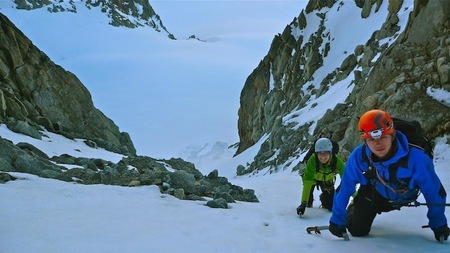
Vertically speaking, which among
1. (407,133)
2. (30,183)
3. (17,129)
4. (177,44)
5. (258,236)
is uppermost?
(177,44)

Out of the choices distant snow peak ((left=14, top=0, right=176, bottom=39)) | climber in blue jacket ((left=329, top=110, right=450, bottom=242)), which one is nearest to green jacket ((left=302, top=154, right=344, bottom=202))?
climber in blue jacket ((left=329, top=110, right=450, bottom=242))

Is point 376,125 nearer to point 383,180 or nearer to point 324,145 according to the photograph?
point 383,180

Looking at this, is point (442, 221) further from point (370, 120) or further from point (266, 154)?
point (266, 154)

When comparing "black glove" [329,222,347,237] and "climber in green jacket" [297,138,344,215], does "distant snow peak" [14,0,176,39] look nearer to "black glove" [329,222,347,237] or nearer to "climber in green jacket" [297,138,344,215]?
"climber in green jacket" [297,138,344,215]

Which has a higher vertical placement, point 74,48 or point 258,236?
point 74,48

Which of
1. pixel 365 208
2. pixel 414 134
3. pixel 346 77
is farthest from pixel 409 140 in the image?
pixel 346 77

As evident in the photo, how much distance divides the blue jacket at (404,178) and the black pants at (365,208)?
15 centimetres

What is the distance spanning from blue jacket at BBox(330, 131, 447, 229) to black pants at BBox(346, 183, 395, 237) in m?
0.15

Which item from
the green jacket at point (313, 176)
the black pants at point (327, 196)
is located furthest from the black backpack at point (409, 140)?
the black pants at point (327, 196)

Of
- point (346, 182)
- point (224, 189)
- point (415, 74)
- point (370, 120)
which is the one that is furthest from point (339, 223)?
point (415, 74)

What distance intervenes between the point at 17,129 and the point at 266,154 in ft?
56.8

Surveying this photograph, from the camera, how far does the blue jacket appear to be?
189 inches

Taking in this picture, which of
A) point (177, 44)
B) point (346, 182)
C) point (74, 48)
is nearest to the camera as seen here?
point (346, 182)

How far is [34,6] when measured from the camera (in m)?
155
